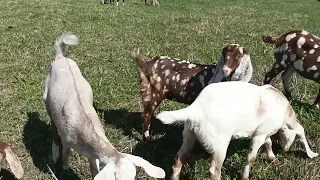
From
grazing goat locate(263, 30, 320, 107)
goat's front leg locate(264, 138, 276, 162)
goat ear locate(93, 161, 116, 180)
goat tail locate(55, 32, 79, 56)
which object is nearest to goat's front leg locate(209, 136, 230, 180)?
goat's front leg locate(264, 138, 276, 162)

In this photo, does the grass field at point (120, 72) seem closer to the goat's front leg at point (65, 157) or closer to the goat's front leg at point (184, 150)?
the goat's front leg at point (65, 157)

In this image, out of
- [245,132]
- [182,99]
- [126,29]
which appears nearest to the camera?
[245,132]

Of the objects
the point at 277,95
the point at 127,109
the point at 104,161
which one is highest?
the point at 277,95

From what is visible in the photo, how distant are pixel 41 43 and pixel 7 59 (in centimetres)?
126

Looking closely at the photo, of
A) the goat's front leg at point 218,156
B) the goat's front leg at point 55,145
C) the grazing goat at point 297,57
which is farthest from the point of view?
the grazing goat at point 297,57

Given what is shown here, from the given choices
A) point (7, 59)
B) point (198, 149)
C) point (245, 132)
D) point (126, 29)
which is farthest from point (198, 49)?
point (245, 132)

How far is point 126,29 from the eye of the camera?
475 inches

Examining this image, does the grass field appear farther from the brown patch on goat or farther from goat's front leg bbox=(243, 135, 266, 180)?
the brown patch on goat

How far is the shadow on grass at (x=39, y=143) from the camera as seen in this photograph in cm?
570

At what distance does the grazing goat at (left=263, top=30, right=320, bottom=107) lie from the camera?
22.3ft

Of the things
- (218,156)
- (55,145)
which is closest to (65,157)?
(55,145)

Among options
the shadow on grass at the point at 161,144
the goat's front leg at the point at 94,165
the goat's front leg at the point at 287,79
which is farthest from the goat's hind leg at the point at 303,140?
the goat's front leg at the point at 94,165

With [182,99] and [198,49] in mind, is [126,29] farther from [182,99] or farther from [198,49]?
[182,99]

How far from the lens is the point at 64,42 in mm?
5879
